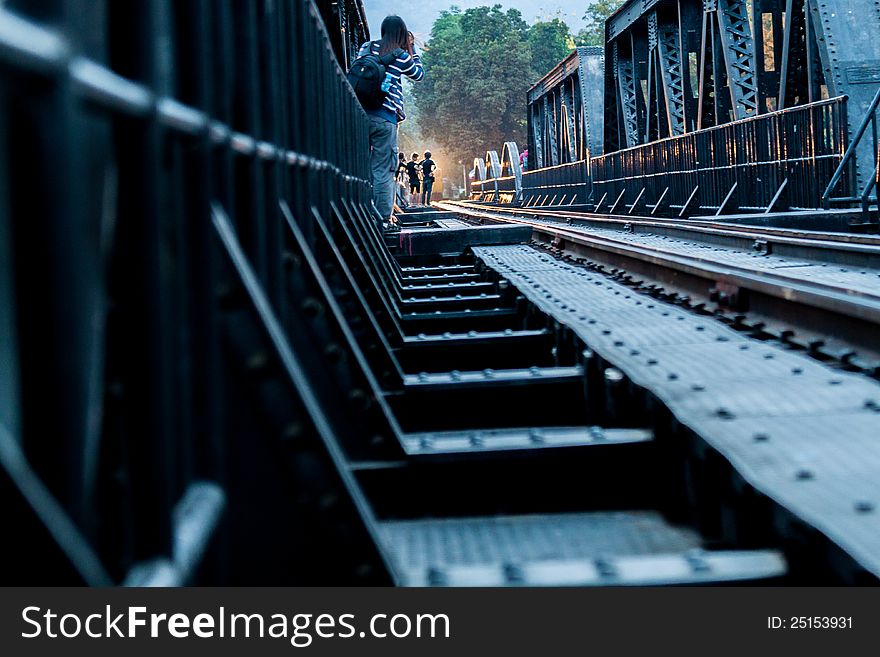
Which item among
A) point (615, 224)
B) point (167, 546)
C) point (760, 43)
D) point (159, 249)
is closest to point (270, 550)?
point (167, 546)

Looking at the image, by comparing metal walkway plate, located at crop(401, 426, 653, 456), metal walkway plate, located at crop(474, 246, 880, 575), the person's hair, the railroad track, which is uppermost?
the person's hair

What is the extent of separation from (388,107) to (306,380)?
8074 millimetres

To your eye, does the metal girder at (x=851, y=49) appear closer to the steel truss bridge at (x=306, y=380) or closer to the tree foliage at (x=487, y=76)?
the steel truss bridge at (x=306, y=380)

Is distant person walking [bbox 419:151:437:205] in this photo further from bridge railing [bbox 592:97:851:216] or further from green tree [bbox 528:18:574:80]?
green tree [bbox 528:18:574:80]

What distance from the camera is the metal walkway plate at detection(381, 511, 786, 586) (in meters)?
1.95

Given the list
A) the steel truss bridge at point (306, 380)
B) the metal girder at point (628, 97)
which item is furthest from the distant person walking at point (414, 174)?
the steel truss bridge at point (306, 380)

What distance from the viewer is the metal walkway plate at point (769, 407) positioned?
6.71 feet

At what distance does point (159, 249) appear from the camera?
155 cm

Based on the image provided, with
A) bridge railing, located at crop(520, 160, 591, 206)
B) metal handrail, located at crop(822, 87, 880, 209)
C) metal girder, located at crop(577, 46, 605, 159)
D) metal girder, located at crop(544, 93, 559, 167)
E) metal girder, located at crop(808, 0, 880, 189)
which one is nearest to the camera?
metal handrail, located at crop(822, 87, 880, 209)

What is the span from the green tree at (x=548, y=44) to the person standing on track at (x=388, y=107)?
80803 mm

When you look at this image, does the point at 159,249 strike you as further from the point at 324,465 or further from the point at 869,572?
the point at 869,572

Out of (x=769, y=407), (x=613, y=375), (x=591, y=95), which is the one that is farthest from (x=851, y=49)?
(x=591, y=95)

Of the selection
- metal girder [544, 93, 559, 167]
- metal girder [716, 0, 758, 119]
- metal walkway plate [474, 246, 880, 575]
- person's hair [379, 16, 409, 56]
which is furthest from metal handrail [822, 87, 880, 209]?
metal girder [544, 93, 559, 167]

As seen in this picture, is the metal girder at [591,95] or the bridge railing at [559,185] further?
the metal girder at [591,95]
